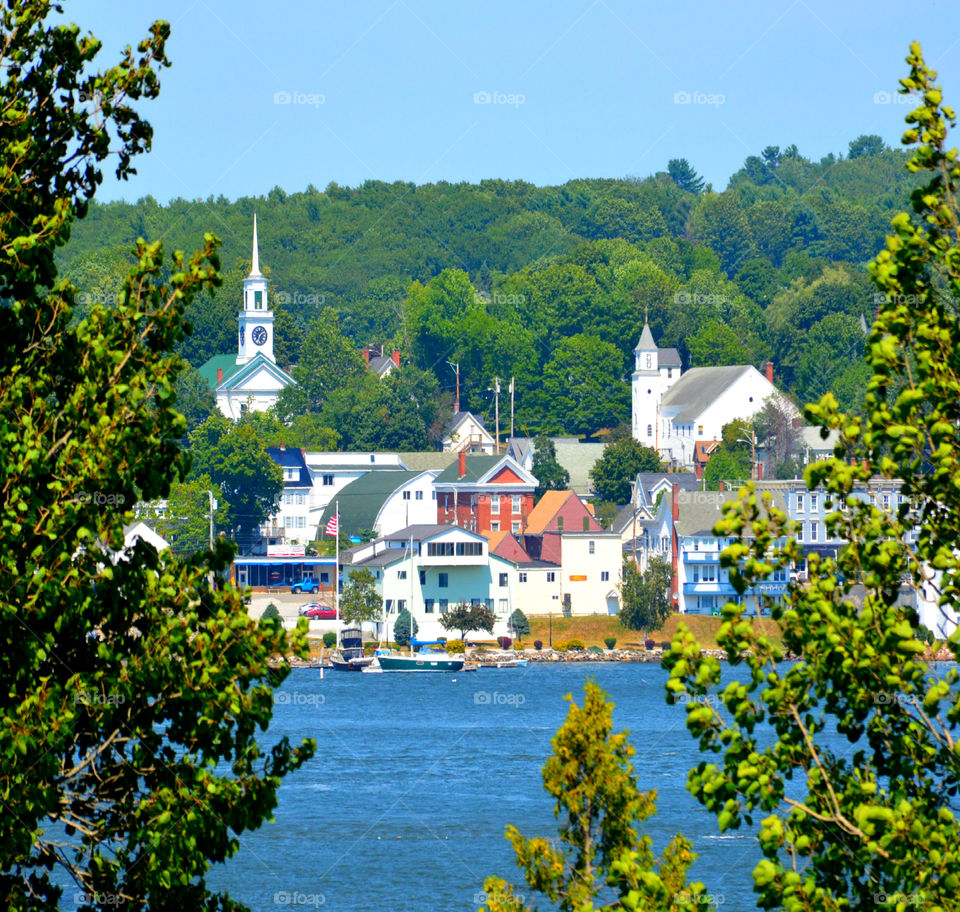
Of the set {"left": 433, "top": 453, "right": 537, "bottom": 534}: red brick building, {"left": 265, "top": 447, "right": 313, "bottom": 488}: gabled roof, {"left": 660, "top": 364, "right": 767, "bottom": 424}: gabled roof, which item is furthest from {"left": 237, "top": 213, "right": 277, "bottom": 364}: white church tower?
{"left": 433, "top": 453, "right": 537, "bottom": 534}: red brick building

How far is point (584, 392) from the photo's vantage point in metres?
134

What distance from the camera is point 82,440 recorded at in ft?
30.1

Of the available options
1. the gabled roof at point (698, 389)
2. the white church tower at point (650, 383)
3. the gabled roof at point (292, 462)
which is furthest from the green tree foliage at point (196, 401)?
the gabled roof at point (698, 389)

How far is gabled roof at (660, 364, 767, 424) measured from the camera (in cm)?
11906


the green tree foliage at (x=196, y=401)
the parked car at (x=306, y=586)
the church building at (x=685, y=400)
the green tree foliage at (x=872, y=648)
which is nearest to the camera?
the green tree foliage at (x=872, y=648)

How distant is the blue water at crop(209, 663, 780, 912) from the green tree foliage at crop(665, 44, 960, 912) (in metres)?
21.0

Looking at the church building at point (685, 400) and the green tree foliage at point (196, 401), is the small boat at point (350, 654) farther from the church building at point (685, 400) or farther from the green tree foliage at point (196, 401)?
the church building at point (685, 400)

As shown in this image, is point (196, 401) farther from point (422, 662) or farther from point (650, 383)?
point (422, 662)

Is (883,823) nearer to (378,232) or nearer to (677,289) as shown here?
(677,289)

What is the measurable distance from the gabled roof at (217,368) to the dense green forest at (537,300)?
9.46 ft

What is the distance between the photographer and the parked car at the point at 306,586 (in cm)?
9257

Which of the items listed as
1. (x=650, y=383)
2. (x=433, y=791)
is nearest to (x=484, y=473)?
(x=650, y=383)

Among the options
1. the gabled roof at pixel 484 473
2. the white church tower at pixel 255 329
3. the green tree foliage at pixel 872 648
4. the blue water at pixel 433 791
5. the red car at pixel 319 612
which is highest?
the white church tower at pixel 255 329

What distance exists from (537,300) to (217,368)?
94.0 feet
